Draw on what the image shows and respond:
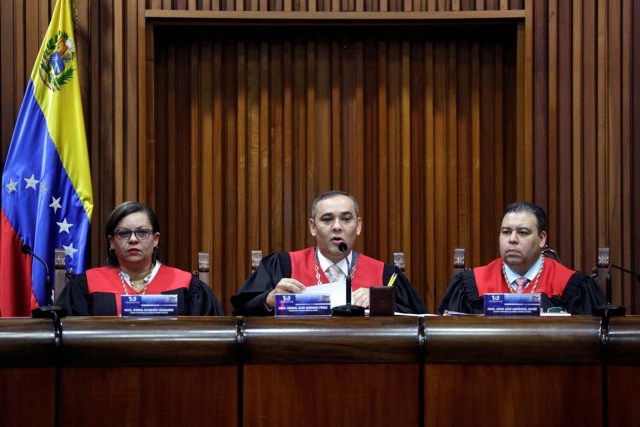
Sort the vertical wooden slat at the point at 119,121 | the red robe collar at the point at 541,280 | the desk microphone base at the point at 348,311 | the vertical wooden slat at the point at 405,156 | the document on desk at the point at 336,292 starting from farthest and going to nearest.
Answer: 1. the vertical wooden slat at the point at 405,156
2. the vertical wooden slat at the point at 119,121
3. the red robe collar at the point at 541,280
4. the document on desk at the point at 336,292
5. the desk microphone base at the point at 348,311

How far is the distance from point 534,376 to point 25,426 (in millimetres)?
1580

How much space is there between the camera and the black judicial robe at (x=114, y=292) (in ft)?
14.2

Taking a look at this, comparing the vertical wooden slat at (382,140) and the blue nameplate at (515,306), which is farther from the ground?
the vertical wooden slat at (382,140)

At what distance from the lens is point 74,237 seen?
5328 mm

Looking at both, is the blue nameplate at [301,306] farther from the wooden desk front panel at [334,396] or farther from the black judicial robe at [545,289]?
the black judicial robe at [545,289]

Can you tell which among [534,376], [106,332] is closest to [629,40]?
[534,376]

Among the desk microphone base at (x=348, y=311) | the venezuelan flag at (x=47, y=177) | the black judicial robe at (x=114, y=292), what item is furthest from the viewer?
the venezuelan flag at (x=47, y=177)

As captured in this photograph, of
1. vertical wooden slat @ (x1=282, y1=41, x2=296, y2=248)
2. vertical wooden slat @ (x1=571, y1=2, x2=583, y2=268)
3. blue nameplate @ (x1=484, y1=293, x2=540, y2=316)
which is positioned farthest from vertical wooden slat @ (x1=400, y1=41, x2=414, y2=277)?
blue nameplate @ (x1=484, y1=293, x2=540, y2=316)

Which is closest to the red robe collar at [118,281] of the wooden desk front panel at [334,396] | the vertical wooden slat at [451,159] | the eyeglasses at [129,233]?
the eyeglasses at [129,233]

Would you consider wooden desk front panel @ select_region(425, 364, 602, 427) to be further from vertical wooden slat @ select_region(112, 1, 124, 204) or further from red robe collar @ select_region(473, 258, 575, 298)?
vertical wooden slat @ select_region(112, 1, 124, 204)

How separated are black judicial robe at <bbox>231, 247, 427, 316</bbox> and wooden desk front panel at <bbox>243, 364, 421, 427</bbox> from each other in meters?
1.44

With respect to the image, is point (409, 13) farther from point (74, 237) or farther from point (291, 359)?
point (291, 359)

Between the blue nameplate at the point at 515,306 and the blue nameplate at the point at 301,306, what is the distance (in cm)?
58

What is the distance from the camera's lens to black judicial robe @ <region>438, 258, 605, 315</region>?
Answer: 4.52 meters
